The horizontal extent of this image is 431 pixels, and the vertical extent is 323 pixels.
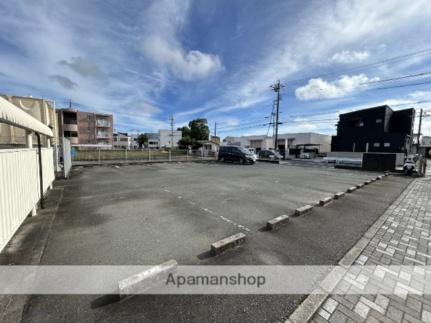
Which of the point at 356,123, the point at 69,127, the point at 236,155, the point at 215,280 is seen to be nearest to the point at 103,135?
the point at 69,127

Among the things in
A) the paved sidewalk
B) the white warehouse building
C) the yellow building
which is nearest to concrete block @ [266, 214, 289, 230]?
the paved sidewalk

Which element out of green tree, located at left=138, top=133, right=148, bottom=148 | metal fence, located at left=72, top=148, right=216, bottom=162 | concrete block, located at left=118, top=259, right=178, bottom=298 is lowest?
concrete block, located at left=118, top=259, right=178, bottom=298

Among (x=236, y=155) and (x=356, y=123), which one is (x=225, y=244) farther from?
(x=356, y=123)

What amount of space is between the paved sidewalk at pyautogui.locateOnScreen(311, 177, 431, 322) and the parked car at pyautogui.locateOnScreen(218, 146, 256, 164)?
Answer: 12.9 metres

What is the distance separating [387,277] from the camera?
90.0 inches

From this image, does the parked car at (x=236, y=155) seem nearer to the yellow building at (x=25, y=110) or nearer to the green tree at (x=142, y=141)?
the yellow building at (x=25, y=110)

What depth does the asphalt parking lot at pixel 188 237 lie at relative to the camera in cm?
174

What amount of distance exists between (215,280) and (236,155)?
16.3 m

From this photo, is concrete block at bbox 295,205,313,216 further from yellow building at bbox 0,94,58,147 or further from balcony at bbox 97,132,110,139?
balcony at bbox 97,132,110,139

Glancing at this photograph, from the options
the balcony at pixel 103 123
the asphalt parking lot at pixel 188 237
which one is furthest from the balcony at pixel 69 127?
the asphalt parking lot at pixel 188 237

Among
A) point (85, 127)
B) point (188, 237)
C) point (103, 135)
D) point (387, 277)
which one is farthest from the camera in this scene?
point (103, 135)

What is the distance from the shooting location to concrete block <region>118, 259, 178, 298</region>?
1846 millimetres

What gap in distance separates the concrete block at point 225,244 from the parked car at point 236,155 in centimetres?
1485

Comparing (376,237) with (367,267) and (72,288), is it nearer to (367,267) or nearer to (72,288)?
Answer: (367,267)
